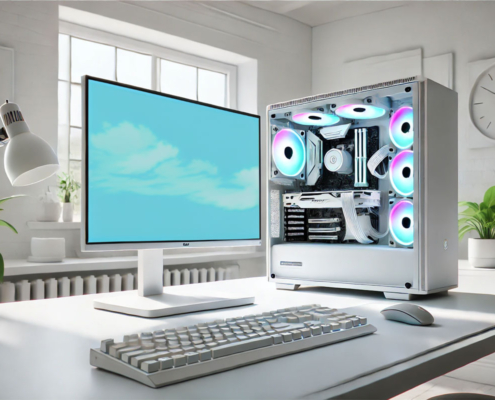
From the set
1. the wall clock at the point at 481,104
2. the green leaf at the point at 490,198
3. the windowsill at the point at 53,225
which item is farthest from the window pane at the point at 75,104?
the wall clock at the point at 481,104

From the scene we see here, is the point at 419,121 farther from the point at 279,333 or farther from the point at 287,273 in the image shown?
the point at 279,333

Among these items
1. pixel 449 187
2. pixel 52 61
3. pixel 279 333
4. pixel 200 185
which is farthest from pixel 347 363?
pixel 52 61

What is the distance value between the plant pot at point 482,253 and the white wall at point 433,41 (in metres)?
1.00

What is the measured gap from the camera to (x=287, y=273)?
1325mm

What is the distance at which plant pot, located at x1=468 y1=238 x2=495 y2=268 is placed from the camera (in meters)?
2.22

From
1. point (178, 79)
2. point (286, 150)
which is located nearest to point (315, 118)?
point (286, 150)

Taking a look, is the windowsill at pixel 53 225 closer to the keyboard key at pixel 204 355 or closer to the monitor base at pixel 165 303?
the monitor base at pixel 165 303

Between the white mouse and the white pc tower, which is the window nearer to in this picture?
the white pc tower


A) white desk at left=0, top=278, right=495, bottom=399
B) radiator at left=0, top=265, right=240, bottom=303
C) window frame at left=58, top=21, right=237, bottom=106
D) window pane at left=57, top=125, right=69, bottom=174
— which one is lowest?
radiator at left=0, top=265, right=240, bottom=303

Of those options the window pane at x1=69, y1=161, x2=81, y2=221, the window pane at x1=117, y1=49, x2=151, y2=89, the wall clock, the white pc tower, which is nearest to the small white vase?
the window pane at x1=69, y1=161, x2=81, y2=221

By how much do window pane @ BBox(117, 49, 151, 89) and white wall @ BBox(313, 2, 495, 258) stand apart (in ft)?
4.87

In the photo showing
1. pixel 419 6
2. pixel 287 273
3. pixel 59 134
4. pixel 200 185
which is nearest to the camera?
pixel 200 185

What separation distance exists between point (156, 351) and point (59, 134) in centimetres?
257

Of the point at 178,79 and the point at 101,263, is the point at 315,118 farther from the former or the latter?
the point at 178,79
